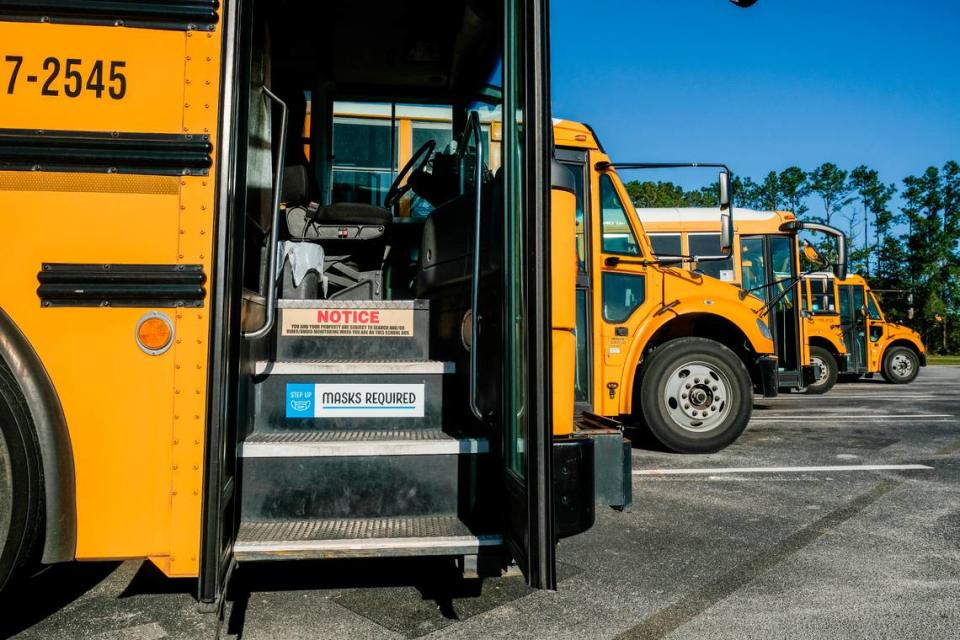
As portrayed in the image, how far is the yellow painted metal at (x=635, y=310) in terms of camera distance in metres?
5.81

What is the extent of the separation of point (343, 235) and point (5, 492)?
249 centimetres

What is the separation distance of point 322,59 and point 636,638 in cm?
371

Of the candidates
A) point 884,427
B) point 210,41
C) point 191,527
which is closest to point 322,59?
point 210,41

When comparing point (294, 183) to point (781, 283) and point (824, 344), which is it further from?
point (824, 344)

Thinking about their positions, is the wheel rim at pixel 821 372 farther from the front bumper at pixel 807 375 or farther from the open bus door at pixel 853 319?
the front bumper at pixel 807 375

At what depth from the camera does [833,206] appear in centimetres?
6044

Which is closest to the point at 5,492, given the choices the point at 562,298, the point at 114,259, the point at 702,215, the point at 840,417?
the point at 114,259

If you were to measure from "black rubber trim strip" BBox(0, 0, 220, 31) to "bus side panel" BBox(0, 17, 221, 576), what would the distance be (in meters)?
0.03

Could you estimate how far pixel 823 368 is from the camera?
1227cm

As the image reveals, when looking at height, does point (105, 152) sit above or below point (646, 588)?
above

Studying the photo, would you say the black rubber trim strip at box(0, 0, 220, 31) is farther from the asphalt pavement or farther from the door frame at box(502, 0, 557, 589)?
the asphalt pavement

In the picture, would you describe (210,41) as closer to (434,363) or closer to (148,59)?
(148,59)

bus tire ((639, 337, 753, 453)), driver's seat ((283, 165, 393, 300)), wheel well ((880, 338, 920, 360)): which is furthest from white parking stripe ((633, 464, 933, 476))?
wheel well ((880, 338, 920, 360))

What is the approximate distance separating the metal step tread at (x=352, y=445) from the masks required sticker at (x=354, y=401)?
0.49ft
